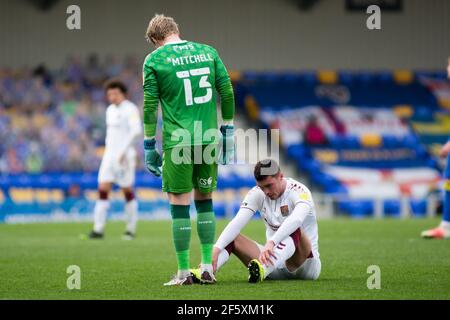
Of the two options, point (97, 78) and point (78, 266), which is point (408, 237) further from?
point (97, 78)

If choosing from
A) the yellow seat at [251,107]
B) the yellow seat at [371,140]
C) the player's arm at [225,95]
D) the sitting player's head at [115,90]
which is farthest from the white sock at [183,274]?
the yellow seat at [371,140]

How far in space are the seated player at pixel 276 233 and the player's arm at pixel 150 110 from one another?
895 millimetres

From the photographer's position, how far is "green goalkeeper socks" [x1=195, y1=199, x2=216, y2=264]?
812cm

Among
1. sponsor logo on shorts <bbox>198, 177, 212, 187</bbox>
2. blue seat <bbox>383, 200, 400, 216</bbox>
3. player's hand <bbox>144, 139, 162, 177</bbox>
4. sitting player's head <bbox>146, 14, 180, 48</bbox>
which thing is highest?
sitting player's head <bbox>146, 14, 180, 48</bbox>

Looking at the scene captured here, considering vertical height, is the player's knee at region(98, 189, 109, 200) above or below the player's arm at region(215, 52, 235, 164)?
below

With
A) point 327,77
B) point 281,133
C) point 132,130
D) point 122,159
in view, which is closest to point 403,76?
point 327,77

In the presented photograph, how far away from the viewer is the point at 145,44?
1156 inches

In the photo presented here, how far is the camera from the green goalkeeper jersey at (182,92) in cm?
791

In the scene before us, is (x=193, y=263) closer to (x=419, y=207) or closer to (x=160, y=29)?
(x=160, y=29)

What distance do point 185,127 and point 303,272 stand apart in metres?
1.71

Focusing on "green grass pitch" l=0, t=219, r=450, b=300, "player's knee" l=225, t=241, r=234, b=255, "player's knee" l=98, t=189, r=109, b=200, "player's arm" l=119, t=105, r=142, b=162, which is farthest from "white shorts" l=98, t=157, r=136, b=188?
"player's knee" l=225, t=241, r=234, b=255

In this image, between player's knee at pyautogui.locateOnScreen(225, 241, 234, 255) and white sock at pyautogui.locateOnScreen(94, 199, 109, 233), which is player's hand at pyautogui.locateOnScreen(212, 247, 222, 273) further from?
white sock at pyautogui.locateOnScreen(94, 199, 109, 233)

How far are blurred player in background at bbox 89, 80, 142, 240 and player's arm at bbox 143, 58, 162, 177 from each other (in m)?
6.82

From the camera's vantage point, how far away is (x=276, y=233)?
7844mm
